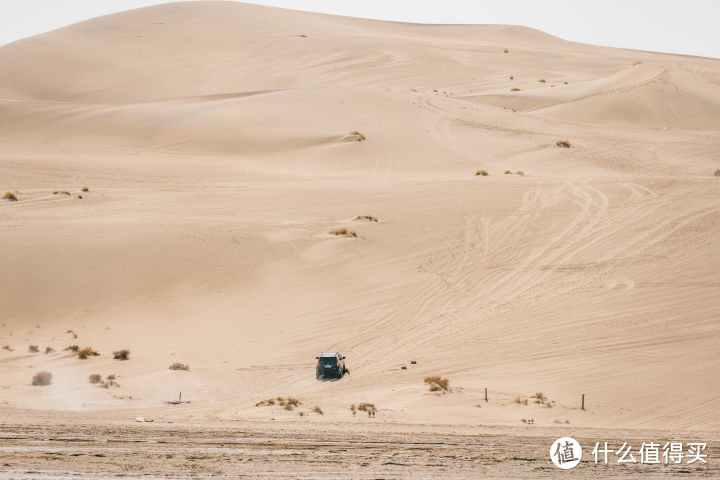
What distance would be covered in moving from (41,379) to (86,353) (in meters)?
1.98

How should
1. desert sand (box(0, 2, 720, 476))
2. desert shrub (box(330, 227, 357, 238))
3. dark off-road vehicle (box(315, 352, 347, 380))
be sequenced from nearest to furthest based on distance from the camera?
desert sand (box(0, 2, 720, 476))
dark off-road vehicle (box(315, 352, 347, 380))
desert shrub (box(330, 227, 357, 238))

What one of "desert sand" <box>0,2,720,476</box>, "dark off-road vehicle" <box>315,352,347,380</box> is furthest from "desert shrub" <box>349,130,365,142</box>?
"dark off-road vehicle" <box>315,352,347,380</box>

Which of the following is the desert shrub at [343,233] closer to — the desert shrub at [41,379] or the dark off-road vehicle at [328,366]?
the dark off-road vehicle at [328,366]

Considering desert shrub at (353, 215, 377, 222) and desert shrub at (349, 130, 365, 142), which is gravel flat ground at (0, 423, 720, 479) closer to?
desert shrub at (353, 215, 377, 222)

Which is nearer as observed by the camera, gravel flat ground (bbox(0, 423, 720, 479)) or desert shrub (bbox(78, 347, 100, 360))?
gravel flat ground (bbox(0, 423, 720, 479))

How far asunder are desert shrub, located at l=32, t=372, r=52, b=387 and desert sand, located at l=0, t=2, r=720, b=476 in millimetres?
310

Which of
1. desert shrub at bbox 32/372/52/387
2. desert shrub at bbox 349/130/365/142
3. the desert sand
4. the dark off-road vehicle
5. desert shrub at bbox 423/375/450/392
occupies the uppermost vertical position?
desert shrub at bbox 349/130/365/142

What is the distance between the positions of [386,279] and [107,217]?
34.4 ft

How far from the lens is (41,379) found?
1686 cm

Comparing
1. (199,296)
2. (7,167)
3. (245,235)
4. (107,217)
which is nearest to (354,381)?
(199,296)

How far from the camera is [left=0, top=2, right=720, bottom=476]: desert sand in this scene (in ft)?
54.4

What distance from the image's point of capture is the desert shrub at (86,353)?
18750 millimetres

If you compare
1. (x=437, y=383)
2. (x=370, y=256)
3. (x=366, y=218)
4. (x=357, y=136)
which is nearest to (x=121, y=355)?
(x=437, y=383)

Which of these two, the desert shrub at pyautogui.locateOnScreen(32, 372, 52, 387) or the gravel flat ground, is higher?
the desert shrub at pyautogui.locateOnScreen(32, 372, 52, 387)
